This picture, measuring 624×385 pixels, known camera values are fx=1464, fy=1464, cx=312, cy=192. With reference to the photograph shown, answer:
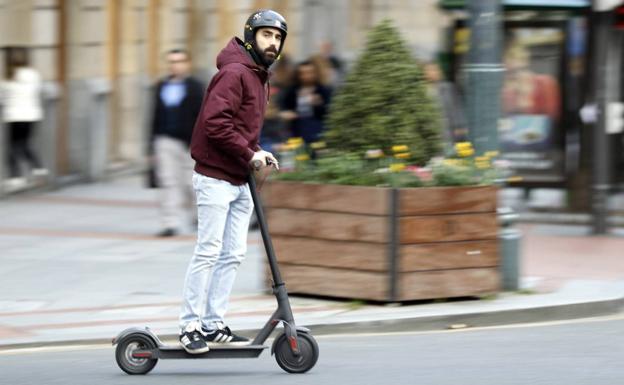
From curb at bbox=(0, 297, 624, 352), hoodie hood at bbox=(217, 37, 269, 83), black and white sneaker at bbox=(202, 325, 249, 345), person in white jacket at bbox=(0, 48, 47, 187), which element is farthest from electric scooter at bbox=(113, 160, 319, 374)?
person in white jacket at bbox=(0, 48, 47, 187)

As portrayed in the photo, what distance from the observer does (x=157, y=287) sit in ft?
33.7

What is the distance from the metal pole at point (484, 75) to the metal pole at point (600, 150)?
3.52 metres

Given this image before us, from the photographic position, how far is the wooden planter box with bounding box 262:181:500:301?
902 centimetres

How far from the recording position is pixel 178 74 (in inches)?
513

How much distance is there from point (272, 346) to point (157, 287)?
3334 millimetres

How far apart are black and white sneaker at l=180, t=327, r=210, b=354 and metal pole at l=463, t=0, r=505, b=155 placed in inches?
135

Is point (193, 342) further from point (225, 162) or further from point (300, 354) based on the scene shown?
point (225, 162)

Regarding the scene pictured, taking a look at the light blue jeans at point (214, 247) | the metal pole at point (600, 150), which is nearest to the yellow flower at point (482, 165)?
the light blue jeans at point (214, 247)

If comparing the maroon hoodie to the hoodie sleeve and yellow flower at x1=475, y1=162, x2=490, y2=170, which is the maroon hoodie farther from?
yellow flower at x1=475, y1=162, x2=490, y2=170

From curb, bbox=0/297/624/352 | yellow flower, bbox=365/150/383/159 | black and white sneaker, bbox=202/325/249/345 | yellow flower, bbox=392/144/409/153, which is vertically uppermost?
yellow flower, bbox=392/144/409/153

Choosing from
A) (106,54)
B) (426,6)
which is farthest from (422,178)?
(426,6)

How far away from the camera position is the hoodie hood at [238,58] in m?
7.05

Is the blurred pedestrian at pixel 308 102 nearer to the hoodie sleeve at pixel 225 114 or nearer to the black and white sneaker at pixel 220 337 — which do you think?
the black and white sneaker at pixel 220 337

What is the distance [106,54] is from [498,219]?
34.5ft
